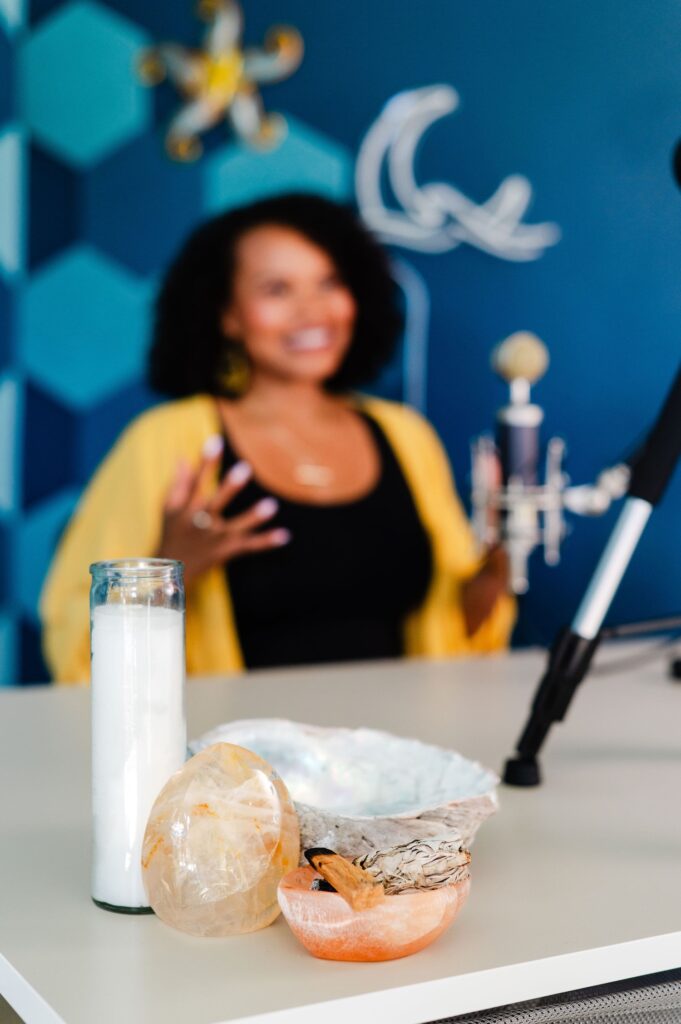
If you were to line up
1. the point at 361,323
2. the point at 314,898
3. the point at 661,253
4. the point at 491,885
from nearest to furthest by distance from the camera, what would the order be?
1. the point at 314,898
2. the point at 491,885
3. the point at 661,253
4. the point at 361,323

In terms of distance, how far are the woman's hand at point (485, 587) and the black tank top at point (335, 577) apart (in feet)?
0.33

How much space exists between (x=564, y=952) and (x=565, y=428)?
205 centimetres

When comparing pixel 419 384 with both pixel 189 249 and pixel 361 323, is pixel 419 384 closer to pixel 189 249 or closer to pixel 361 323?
pixel 361 323

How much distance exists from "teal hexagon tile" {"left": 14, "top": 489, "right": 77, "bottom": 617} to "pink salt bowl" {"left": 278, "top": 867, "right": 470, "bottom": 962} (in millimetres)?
1753

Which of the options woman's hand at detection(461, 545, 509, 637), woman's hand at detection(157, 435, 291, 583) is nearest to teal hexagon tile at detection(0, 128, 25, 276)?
woman's hand at detection(157, 435, 291, 583)

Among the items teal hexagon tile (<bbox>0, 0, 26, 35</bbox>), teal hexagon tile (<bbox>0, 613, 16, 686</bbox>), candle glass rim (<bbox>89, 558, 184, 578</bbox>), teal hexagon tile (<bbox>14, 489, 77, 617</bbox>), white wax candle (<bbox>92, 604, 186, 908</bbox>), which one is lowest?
teal hexagon tile (<bbox>0, 613, 16, 686</bbox>)

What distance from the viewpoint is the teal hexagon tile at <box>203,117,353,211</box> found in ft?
7.88

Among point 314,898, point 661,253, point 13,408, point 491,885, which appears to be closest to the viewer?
point 314,898

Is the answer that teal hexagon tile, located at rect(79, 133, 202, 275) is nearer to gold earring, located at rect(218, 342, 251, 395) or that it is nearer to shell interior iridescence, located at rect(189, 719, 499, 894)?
gold earring, located at rect(218, 342, 251, 395)

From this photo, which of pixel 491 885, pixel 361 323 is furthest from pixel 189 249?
pixel 491 885

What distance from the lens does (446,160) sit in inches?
101

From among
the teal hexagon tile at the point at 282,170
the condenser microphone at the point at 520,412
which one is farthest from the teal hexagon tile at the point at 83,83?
the condenser microphone at the point at 520,412

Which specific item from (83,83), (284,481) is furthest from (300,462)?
(83,83)

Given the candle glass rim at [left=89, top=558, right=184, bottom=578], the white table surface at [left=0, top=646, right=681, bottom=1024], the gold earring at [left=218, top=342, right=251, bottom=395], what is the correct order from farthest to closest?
the gold earring at [left=218, top=342, right=251, bottom=395], the candle glass rim at [left=89, top=558, right=184, bottom=578], the white table surface at [left=0, top=646, right=681, bottom=1024]
